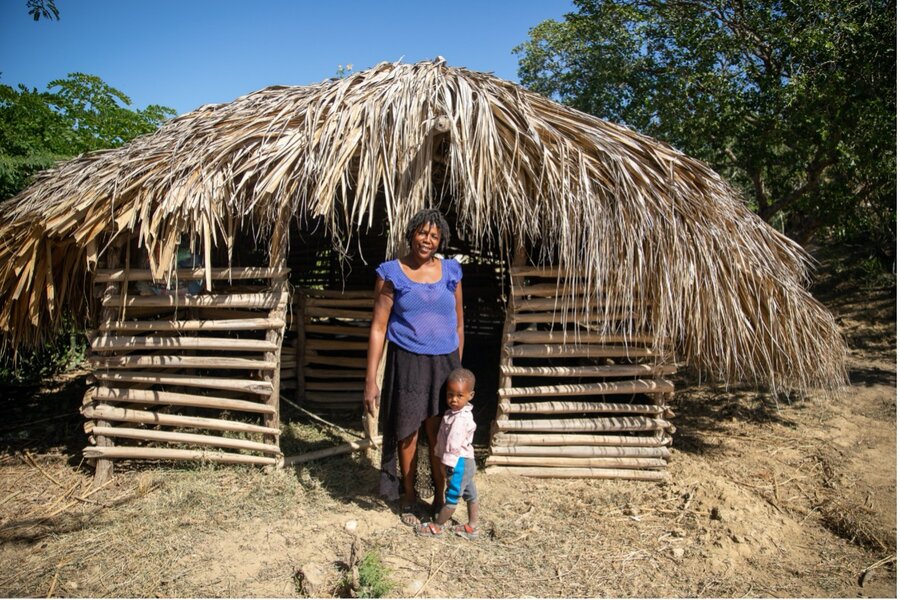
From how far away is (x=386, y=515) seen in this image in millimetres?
3582

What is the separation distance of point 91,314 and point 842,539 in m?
5.32

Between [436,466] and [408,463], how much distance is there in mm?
237

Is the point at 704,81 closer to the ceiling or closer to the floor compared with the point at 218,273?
closer to the ceiling

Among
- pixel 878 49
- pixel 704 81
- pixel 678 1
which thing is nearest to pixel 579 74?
pixel 678 1

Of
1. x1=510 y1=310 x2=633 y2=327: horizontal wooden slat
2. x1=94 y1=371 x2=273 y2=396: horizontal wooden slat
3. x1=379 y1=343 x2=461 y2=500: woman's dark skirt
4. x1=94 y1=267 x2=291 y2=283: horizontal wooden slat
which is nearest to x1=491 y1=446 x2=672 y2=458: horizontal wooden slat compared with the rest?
x1=510 y1=310 x2=633 y2=327: horizontal wooden slat

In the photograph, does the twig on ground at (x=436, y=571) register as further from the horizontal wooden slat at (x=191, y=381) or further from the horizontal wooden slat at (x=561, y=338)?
the horizontal wooden slat at (x=191, y=381)

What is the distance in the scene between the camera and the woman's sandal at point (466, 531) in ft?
11.0

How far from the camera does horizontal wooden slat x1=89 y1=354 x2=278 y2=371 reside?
13.1 feet

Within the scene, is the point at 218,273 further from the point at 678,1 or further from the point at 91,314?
the point at 678,1

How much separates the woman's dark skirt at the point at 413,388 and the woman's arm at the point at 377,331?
97 mm

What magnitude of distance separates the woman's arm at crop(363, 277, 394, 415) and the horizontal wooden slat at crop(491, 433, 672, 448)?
122cm

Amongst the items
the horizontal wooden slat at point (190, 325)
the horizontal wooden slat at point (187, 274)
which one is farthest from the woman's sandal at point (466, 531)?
the horizontal wooden slat at point (187, 274)

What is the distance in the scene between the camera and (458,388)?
3.16m

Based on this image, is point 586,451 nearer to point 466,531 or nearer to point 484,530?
point 484,530
